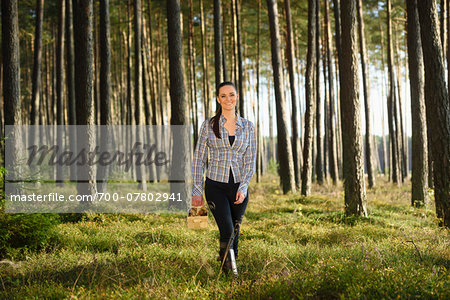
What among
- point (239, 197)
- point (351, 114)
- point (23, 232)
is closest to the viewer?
point (239, 197)

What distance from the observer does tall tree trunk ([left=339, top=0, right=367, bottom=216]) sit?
839cm

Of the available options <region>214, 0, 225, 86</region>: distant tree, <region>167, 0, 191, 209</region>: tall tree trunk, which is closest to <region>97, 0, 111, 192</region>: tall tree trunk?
<region>167, 0, 191, 209</region>: tall tree trunk

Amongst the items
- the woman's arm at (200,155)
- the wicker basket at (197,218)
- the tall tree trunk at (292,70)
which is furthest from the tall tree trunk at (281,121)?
the wicker basket at (197,218)

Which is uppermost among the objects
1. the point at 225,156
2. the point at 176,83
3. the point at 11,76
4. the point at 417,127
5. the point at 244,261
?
the point at 11,76

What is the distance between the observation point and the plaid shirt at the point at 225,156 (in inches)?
160

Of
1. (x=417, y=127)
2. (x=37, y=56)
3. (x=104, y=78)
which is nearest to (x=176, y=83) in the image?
(x=104, y=78)

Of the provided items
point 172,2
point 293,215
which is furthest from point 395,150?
point 172,2

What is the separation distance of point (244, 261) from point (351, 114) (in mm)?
4853

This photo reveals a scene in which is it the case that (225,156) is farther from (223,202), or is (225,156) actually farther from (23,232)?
(23,232)

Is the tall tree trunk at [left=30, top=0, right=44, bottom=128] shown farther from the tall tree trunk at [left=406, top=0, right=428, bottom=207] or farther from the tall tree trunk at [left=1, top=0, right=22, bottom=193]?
the tall tree trunk at [left=406, top=0, right=428, bottom=207]

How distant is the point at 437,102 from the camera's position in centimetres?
672

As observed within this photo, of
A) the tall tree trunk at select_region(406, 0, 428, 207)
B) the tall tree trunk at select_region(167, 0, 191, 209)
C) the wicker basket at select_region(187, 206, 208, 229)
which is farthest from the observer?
the tall tree trunk at select_region(406, 0, 428, 207)

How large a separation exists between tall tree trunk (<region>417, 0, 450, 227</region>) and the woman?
4.38m

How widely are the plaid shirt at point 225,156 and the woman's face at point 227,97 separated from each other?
0.14m
